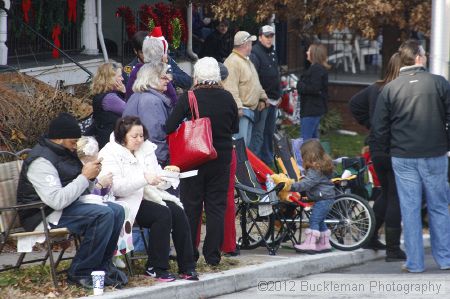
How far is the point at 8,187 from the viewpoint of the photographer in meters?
8.62

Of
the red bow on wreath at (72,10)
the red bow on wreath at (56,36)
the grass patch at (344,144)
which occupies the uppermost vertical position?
the red bow on wreath at (72,10)

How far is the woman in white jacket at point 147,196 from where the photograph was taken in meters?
8.76

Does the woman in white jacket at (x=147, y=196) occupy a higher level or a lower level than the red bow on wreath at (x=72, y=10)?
lower

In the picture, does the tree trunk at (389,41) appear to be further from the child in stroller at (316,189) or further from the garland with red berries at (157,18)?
the child in stroller at (316,189)

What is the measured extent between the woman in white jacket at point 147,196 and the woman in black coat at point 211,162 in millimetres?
490

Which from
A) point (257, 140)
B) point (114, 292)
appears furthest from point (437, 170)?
point (257, 140)

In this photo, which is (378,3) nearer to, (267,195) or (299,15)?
(299,15)

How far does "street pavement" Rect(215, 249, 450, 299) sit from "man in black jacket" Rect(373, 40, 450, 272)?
28 cm

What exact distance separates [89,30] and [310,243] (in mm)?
7990

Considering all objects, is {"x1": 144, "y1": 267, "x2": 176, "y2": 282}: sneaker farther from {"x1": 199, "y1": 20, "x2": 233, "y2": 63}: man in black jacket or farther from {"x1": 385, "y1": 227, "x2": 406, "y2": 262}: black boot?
{"x1": 199, "y1": 20, "x2": 233, "y2": 63}: man in black jacket

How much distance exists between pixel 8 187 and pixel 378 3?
29.0ft

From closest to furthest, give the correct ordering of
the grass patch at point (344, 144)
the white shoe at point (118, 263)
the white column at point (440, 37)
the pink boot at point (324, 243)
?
the white shoe at point (118, 263) < the pink boot at point (324, 243) < the white column at point (440, 37) < the grass patch at point (344, 144)

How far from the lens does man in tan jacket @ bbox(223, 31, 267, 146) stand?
42.2ft

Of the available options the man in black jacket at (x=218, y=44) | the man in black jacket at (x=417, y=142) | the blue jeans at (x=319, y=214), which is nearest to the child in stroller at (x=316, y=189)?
the blue jeans at (x=319, y=214)
